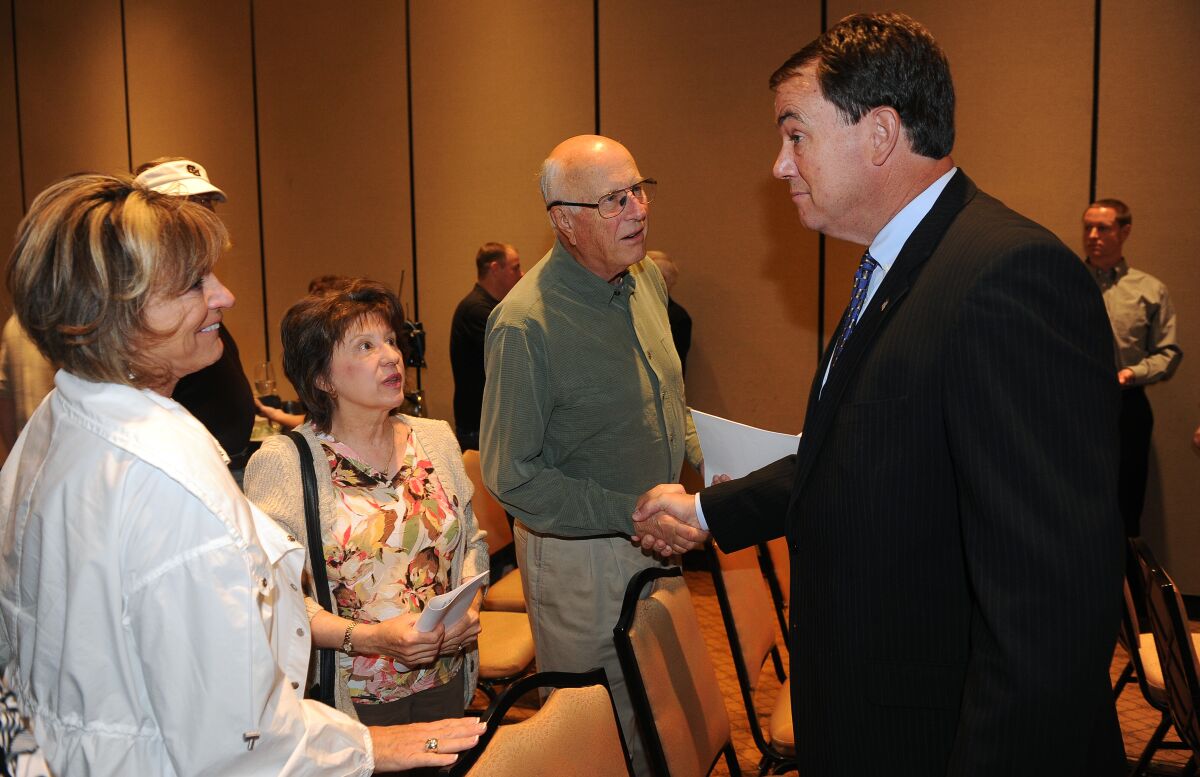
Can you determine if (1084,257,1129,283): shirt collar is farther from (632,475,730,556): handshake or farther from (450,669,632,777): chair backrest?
(450,669,632,777): chair backrest

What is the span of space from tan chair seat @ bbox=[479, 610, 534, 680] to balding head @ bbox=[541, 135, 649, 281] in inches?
49.8

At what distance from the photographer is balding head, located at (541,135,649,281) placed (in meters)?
2.50

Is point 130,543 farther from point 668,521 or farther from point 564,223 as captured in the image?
point 564,223

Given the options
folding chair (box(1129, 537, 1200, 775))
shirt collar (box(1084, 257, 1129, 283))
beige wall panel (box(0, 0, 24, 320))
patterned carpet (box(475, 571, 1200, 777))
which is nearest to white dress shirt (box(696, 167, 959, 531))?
folding chair (box(1129, 537, 1200, 775))

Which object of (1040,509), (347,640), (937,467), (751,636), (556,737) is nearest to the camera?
(1040,509)

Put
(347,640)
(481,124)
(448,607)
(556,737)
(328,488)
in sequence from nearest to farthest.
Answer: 1. (556,737)
2. (448,607)
3. (347,640)
4. (328,488)
5. (481,124)

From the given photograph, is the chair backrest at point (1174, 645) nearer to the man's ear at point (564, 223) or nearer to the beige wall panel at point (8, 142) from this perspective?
the man's ear at point (564, 223)

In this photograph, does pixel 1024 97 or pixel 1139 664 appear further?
pixel 1024 97

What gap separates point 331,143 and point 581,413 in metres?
5.37

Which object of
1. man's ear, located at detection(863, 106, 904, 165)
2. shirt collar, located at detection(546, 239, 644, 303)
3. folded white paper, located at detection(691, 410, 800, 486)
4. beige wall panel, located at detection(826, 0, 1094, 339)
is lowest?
folded white paper, located at detection(691, 410, 800, 486)

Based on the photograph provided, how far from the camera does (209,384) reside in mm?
2953

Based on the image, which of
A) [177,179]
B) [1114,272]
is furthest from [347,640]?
[1114,272]

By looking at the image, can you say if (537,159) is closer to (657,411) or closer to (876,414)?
(657,411)

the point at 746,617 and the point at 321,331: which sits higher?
the point at 321,331
